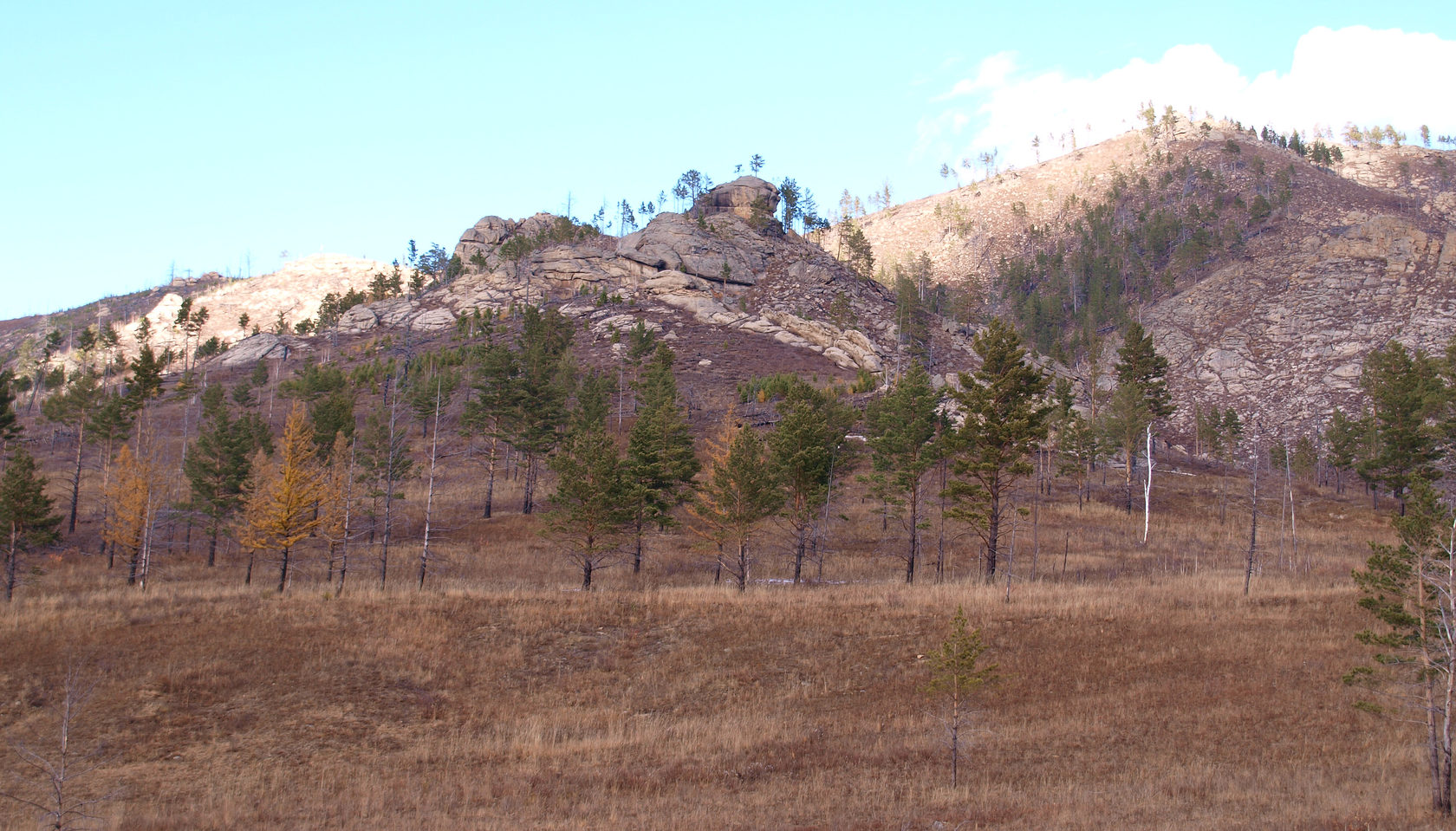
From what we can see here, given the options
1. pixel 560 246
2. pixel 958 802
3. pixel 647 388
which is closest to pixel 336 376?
pixel 647 388

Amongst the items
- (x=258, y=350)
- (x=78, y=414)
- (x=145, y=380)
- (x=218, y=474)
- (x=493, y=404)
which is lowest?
(x=218, y=474)

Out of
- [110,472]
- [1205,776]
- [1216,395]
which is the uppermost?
[1216,395]

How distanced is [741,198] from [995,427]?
128 meters

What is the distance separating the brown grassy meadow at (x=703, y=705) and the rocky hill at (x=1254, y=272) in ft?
277

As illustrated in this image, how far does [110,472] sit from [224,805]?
41178 millimetres

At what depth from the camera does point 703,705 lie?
87.2ft

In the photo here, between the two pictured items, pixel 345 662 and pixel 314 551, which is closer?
pixel 345 662

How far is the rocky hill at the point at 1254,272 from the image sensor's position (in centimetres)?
11412

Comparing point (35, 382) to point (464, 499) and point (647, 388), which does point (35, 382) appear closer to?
point (464, 499)

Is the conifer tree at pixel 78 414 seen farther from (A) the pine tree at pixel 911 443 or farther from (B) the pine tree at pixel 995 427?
(B) the pine tree at pixel 995 427

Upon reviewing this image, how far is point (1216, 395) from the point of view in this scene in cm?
11481

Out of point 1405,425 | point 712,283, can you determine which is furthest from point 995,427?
point 712,283

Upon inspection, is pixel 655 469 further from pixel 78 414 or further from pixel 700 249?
pixel 700 249

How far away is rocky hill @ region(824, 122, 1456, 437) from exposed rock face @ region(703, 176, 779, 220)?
4644 centimetres
